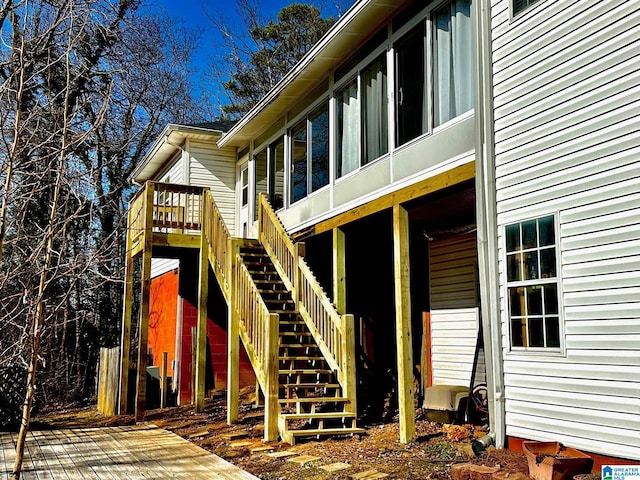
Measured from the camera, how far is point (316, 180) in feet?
38.7

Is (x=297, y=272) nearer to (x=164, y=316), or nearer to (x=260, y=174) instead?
(x=260, y=174)

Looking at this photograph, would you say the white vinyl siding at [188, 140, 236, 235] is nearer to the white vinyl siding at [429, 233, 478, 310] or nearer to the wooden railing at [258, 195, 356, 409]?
the wooden railing at [258, 195, 356, 409]

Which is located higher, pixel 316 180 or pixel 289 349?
pixel 316 180

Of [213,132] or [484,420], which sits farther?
[213,132]

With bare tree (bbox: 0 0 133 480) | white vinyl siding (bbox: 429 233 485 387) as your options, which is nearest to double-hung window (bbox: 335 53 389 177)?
white vinyl siding (bbox: 429 233 485 387)

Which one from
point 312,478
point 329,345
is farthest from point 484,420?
point 312,478

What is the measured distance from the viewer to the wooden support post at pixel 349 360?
29.5ft

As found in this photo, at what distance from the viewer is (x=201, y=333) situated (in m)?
12.5

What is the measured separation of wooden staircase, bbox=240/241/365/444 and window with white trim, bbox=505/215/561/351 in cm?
316

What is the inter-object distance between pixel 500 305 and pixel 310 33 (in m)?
24.1

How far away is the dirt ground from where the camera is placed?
652 cm

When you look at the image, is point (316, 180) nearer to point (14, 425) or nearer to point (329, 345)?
point (329, 345)

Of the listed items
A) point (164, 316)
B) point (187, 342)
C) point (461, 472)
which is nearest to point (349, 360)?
point (461, 472)
